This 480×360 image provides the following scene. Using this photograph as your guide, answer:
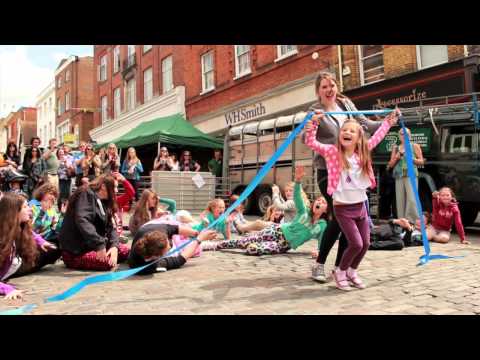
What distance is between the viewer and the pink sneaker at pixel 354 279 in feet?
12.6

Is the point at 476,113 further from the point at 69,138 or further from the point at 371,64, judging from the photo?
the point at 69,138

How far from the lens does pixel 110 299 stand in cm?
362

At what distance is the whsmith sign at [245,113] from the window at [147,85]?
8789 mm

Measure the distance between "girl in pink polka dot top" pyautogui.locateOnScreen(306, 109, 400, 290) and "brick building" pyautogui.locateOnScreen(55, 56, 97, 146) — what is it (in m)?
37.0

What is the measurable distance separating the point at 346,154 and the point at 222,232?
4.25 meters

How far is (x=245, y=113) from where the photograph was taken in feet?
63.8

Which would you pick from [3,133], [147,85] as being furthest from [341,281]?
[3,133]

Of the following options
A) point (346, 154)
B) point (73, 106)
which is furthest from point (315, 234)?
point (73, 106)

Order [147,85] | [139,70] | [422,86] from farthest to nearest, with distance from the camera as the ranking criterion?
1. [139,70]
2. [147,85]
3. [422,86]

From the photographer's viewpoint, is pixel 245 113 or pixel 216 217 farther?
pixel 245 113

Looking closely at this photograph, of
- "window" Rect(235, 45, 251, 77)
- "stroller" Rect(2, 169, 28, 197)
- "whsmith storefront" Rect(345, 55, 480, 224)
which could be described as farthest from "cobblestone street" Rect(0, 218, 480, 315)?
"window" Rect(235, 45, 251, 77)

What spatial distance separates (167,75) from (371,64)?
47.8 feet
